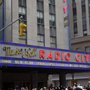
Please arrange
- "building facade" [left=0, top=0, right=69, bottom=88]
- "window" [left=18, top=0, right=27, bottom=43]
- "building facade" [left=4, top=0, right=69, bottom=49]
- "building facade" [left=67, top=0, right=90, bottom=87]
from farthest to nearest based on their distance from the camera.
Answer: "building facade" [left=67, top=0, right=90, bottom=87]
"window" [left=18, top=0, right=27, bottom=43]
"building facade" [left=4, top=0, right=69, bottom=49]
"building facade" [left=0, top=0, right=69, bottom=88]

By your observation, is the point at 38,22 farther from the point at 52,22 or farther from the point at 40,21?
the point at 52,22

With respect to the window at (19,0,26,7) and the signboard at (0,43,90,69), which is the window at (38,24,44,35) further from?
the signboard at (0,43,90,69)

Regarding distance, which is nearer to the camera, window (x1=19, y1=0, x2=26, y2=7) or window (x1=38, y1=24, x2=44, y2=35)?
window (x1=19, y1=0, x2=26, y2=7)

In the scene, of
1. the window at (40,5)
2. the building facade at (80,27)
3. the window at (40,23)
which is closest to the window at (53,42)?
Answer: the window at (40,23)

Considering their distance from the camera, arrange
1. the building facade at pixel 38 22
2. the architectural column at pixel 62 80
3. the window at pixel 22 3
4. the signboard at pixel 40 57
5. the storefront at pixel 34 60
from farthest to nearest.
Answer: the window at pixel 22 3
the building facade at pixel 38 22
the architectural column at pixel 62 80
the storefront at pixel 34 60
the signboard at pixel 40 57

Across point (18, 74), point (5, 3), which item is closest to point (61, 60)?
point (18, 74)

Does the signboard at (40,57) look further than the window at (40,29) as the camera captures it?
No

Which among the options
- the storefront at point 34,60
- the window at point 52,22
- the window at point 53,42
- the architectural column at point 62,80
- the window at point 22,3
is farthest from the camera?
the window at point 52,22

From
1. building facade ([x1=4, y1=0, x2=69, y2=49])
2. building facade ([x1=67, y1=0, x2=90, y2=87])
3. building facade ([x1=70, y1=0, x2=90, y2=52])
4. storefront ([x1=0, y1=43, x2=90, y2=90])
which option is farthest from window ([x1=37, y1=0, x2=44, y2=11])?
building facade ([x1=70, y1=0, x2=90, y2=52])

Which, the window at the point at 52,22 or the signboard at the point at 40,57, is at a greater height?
the window at the point at 52,22

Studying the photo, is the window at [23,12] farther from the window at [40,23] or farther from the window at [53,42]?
the window at [53,42]

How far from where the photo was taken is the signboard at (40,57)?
33.2m

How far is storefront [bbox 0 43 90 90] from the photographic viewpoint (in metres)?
33.4

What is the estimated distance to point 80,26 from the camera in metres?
80.6
